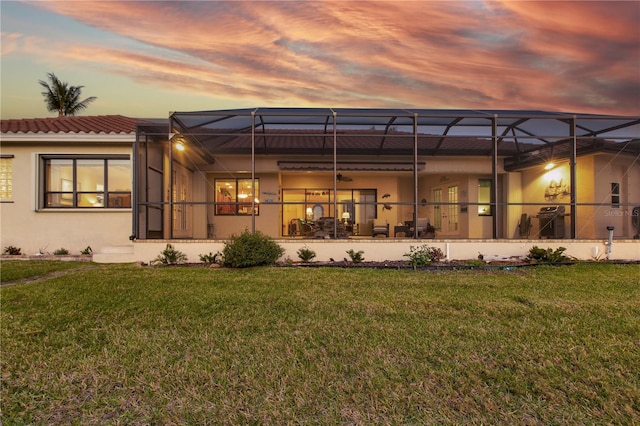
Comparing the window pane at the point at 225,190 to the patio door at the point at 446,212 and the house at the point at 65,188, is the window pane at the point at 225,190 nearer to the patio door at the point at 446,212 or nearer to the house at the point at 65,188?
the house at the point at 65,188

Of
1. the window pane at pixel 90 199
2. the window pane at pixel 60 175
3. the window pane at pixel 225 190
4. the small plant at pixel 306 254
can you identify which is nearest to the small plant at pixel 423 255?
the small plant at pixel 306 254

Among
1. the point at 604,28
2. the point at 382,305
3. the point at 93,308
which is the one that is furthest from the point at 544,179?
the point at 93,308

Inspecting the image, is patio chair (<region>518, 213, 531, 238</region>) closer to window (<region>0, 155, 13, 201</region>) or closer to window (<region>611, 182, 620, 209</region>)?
window (<region>611, 182, 620, 209</region>)

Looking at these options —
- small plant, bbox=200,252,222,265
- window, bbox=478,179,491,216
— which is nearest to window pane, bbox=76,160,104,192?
small plant, bbox=200,252,222,265

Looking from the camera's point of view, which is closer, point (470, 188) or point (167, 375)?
point (167, 375)

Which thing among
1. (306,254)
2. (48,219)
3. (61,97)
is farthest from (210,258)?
(61,97)

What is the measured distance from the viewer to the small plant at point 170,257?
344 inches

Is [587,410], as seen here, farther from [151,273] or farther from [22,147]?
[22,147]

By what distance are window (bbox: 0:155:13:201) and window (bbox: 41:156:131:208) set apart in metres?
0.91

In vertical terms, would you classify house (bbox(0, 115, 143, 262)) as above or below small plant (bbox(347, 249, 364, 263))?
above

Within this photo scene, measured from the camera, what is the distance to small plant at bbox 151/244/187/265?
8.75 meters

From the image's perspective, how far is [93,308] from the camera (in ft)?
15.7

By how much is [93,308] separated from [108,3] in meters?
9.15

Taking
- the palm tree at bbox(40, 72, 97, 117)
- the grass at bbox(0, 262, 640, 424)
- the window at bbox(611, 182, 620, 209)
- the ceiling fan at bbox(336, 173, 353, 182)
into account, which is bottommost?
the grass at bbox(0, 262, 640, 424)
